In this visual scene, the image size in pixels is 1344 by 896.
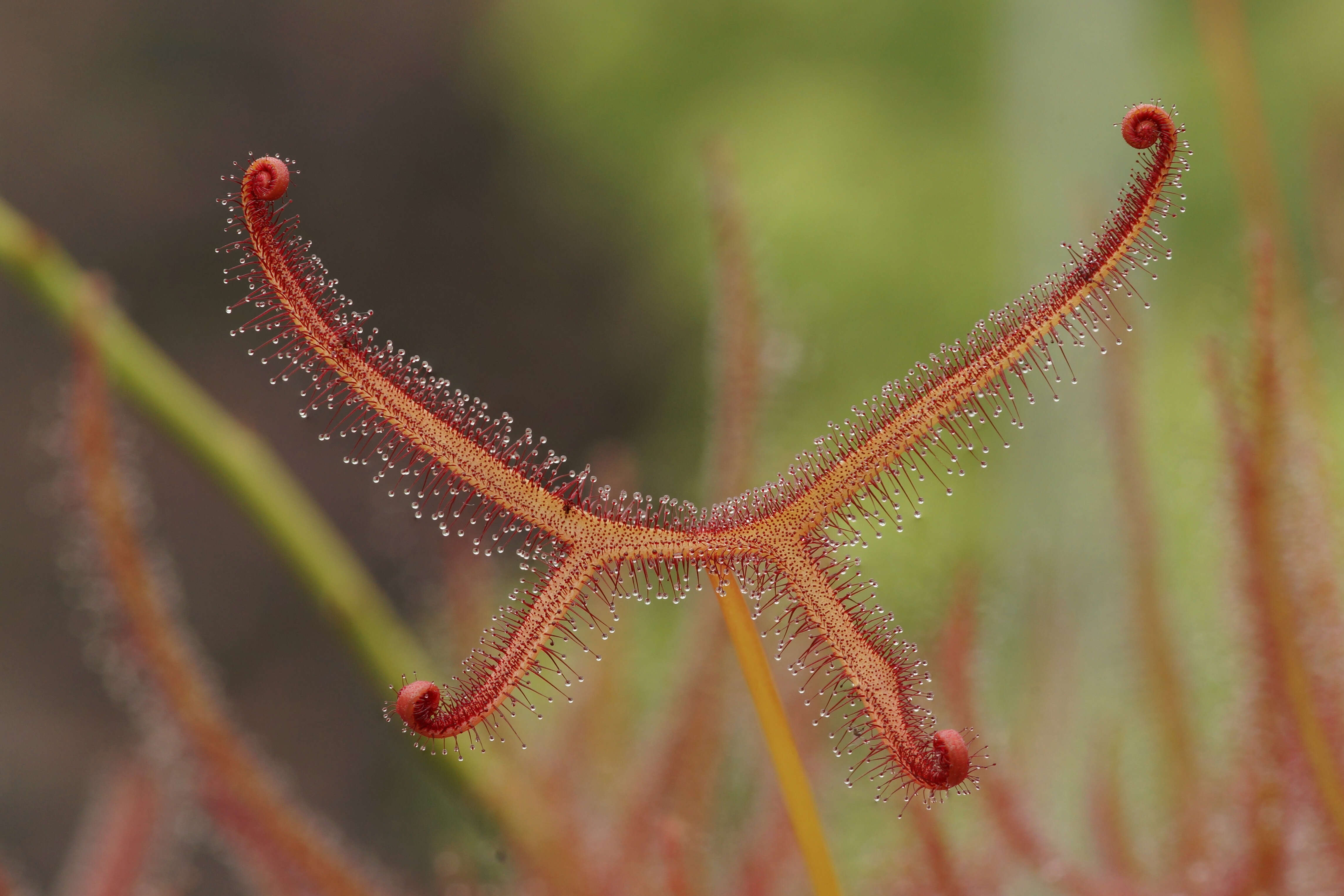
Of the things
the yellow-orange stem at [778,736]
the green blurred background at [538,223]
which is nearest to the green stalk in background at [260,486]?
the yellow-orange stem at [778,736]

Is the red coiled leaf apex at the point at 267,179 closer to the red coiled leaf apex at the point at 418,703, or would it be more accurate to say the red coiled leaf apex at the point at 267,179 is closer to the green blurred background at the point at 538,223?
the red coiled leaf apex at the point at 418,703

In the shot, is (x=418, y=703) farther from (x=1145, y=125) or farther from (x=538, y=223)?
(x=538, y=223)

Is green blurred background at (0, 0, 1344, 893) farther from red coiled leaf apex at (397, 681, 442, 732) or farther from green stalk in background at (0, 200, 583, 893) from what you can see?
red coiled leaf apex at (397, 681, 442, 732)

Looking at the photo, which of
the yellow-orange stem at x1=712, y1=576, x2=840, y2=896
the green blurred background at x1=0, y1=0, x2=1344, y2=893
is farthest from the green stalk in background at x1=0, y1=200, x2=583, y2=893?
the green blurred background at x1=0, y1=0, x2=1344, y2=893

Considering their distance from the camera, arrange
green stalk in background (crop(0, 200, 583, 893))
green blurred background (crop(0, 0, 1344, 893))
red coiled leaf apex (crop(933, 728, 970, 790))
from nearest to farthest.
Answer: red coiled leaf apex (crop(933, 728, 970, 790))
green stalk in background (crop(0, 200, 583, 893))
green blurred background (crop(0, 0, 1344, 893))

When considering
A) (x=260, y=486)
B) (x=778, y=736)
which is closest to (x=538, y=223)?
(x=260, y=486)

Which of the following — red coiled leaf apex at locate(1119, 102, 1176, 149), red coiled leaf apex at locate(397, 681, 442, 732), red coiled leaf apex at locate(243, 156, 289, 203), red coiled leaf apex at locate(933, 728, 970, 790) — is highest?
red coiled leaf apex at locate(243, 156, 289, 203)
